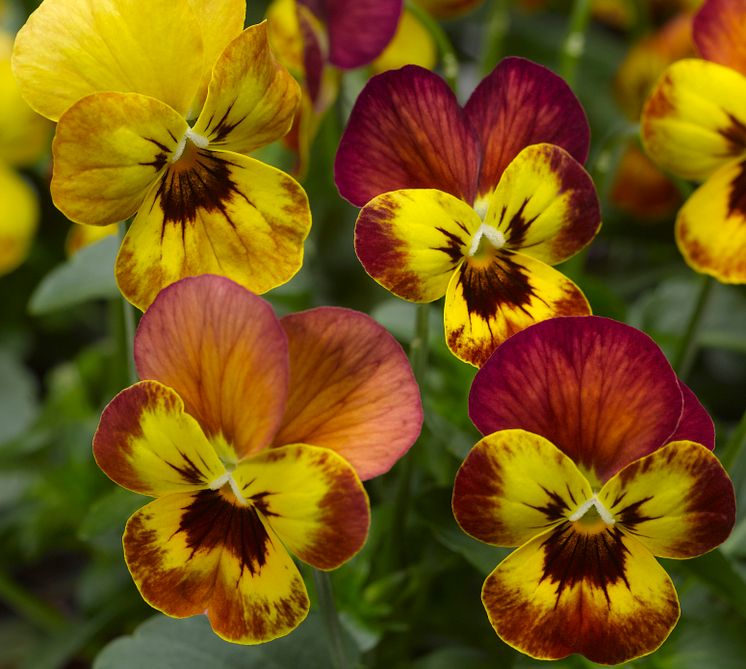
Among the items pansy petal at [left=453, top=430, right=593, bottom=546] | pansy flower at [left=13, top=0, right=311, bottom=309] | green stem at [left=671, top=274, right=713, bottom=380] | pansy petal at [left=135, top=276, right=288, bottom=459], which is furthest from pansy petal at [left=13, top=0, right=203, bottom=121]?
green stem at [left=671, top=274, right=713, bottom=380]

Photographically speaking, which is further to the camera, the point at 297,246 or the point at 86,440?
the point at 86,440

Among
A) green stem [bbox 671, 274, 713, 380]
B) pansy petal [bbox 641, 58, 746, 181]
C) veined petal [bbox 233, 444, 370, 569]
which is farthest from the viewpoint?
green stem [bbox 671, 274, 713, 380]

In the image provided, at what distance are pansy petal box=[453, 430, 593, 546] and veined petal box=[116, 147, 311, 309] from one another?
13 centimetres

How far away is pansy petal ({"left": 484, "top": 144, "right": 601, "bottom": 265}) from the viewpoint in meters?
0.48

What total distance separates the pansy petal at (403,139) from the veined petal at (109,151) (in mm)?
82

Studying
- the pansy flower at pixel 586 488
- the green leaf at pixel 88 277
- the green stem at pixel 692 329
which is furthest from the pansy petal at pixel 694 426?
the green leaf at pixel 88 277

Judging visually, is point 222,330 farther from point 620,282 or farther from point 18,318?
point 18,318

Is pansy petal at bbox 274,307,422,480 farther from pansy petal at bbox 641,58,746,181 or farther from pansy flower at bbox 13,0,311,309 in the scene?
pansy petal at bbox 641,58,746,181

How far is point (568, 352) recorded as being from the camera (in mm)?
454

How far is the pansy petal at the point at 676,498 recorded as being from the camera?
45 centimetres

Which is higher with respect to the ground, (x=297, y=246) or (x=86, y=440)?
(x=297, y=246)

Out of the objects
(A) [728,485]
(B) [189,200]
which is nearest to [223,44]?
(B) [189,200]

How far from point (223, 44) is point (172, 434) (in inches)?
7.4

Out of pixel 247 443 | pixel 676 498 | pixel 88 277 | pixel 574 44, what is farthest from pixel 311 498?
pixel 574 44
